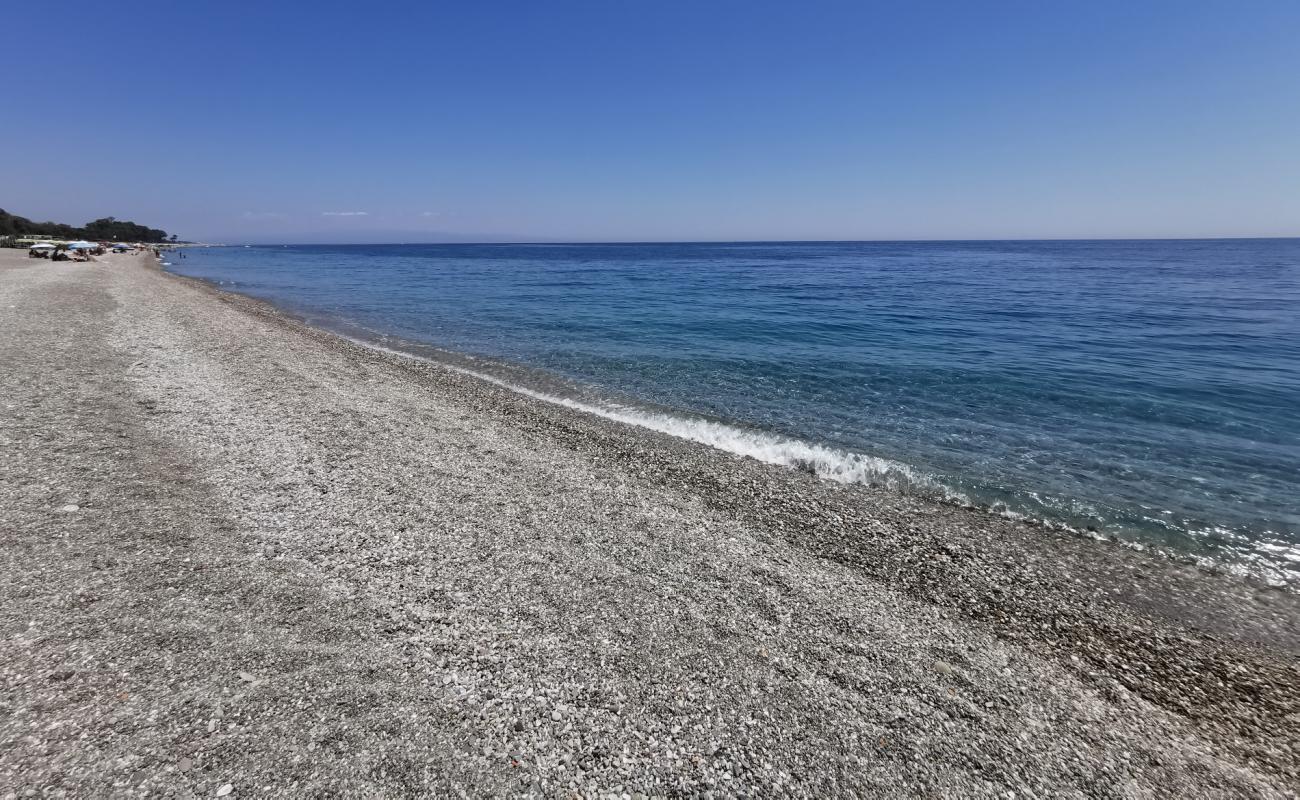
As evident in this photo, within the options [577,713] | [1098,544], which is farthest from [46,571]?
[1098,544]

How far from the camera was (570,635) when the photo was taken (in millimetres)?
5020

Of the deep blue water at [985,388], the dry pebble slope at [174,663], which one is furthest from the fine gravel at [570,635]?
the deep blue water at [985,388]

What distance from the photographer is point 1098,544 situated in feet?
25.8

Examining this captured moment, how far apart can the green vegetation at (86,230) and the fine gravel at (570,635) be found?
10031 centimetres

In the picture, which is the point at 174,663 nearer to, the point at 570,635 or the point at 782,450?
the point at 570,635

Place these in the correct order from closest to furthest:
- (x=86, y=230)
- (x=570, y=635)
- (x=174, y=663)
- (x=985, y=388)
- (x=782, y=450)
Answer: (x=174, y=663), (x=570, y=635), (x=782, y=450), (x=985, y=388), (x=86, y=230)

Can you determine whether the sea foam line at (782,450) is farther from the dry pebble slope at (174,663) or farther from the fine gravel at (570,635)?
the dry pebble slope at (174,663)

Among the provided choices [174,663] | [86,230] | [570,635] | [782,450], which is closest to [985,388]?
[782,450]

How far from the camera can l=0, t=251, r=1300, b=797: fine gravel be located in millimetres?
3777

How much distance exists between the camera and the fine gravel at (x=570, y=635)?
3777 mm

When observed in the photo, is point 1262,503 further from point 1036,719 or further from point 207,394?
point 207,394

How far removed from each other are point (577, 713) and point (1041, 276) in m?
73.5

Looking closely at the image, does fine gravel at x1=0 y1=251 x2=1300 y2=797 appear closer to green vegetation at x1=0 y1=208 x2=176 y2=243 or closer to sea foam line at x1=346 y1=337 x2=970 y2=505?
sea foam line at x1=346 y1=337 x2=970 y2=505

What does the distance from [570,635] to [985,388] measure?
51.8 ft
